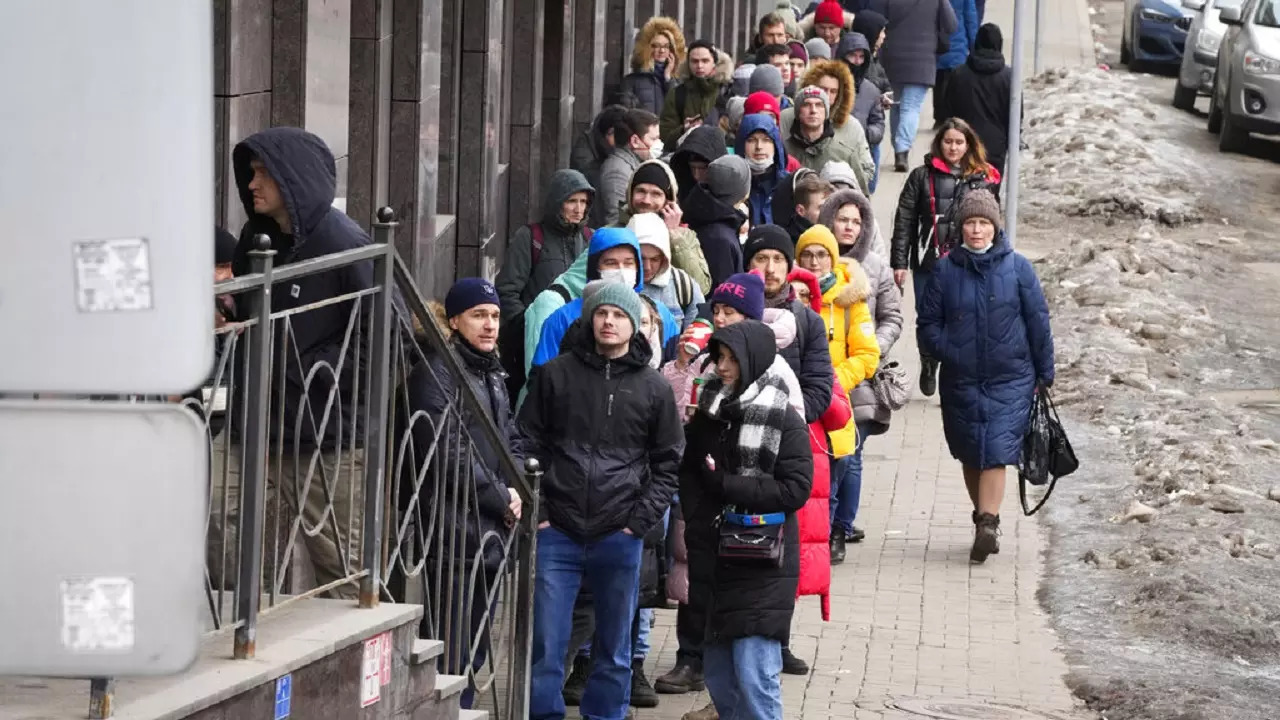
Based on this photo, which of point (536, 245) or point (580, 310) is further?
point (536, 245)

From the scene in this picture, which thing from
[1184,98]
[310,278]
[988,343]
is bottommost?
[1184,98]

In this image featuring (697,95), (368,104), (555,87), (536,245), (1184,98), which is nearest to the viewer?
(368,104)

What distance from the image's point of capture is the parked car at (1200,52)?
29.5 metres

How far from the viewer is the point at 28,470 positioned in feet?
7.61

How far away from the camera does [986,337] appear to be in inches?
424

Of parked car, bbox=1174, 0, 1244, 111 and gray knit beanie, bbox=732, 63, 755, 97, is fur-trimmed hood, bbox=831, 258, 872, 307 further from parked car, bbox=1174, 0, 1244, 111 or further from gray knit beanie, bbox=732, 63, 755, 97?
parked car, bbox=1174, 0, 1244, 111

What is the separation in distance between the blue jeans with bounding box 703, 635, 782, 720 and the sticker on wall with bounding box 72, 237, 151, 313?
5.19m

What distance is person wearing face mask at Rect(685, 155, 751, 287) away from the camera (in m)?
11.3

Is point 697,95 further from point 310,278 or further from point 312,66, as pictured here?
point 310,278

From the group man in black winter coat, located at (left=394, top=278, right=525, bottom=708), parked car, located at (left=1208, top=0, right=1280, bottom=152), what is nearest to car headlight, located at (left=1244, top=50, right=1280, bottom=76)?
parked car, located at (left=1208, top=0, right=1280, bottom=152)

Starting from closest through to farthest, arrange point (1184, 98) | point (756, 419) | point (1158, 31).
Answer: point (756, 419) → point (1184, 98) → point (1158, 31)

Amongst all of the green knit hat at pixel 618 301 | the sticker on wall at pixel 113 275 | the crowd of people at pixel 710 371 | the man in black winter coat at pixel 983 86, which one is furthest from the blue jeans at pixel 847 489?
the sticker on wall at pixel 113 275

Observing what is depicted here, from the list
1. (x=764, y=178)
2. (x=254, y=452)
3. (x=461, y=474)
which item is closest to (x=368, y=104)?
(x=764, y=178)

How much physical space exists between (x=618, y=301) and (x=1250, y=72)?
65.0 feet
